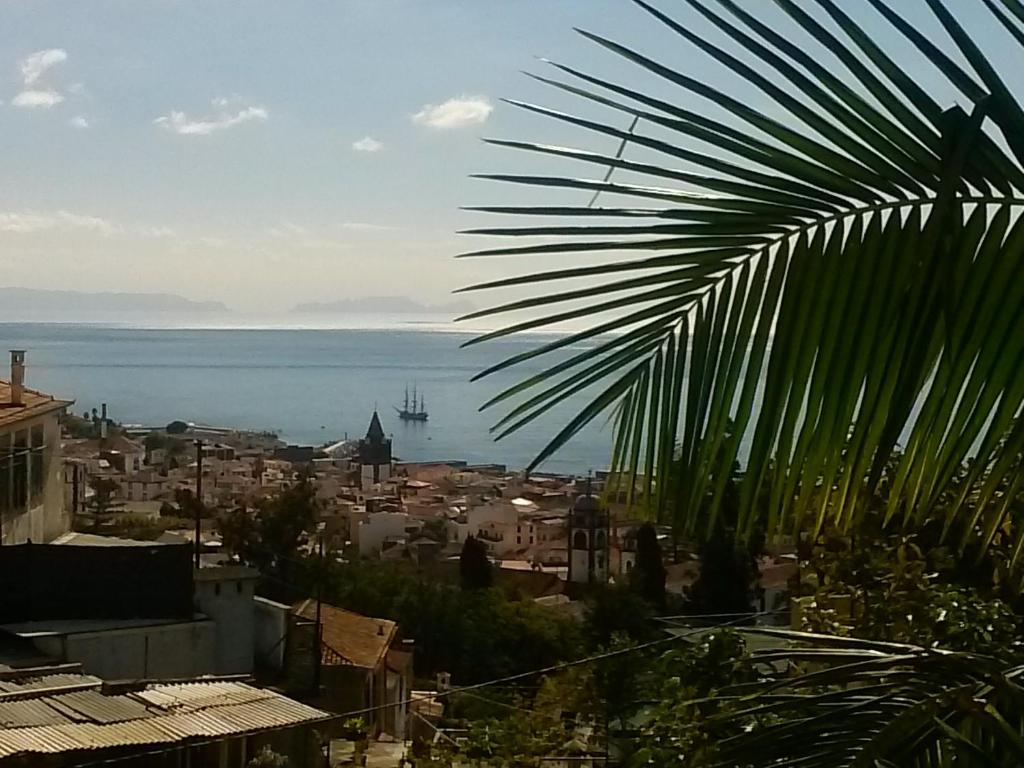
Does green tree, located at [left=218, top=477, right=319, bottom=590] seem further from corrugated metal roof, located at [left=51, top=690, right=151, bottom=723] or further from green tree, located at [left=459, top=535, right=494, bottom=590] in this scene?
corrugated metal roof, located at [left=51, top=690, right=151, bottom=723]

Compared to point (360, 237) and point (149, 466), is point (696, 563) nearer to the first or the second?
point (360, 237)

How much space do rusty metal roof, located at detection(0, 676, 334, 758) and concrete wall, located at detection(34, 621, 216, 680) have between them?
5.24 ft

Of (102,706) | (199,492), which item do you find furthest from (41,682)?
(199,492)

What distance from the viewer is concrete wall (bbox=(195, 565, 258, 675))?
7.04 m

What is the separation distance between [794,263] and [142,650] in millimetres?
6606

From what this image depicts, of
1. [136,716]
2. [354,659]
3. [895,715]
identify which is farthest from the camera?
[354,659]

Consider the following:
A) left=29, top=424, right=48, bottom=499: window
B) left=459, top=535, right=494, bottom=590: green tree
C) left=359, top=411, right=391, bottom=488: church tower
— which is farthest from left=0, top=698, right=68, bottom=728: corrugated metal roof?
left=359, top=411, right=391, bottom=488: church tower

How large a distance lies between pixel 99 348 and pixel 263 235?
30.3ft

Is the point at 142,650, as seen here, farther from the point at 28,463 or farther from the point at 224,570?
the point at 28,463

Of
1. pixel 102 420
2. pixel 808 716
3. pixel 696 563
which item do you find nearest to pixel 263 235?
pixel 102 420

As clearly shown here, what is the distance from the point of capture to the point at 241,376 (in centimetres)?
1614

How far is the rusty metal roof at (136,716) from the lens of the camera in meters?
4.00

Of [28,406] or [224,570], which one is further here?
[28,406]

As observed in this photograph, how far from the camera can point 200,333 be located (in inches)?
715
